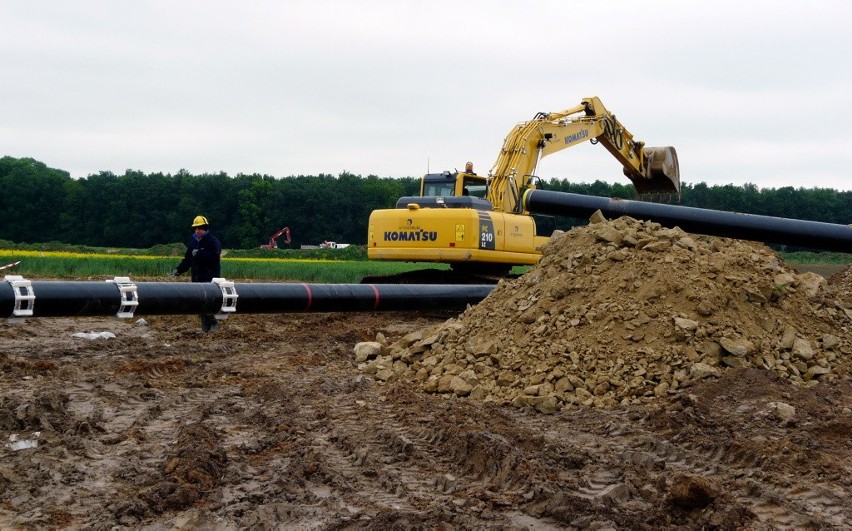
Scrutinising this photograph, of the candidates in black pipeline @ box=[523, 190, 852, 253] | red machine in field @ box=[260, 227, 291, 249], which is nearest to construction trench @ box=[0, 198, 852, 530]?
black pipeline @ box=[523, 190, 852, 253]

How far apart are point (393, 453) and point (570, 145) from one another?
14.7 m

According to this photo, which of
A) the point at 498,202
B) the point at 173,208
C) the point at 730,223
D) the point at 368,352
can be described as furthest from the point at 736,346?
the point at 173,208

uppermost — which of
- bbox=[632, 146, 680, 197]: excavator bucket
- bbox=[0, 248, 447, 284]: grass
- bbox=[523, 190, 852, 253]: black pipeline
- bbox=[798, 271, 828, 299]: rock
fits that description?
bbox=[632, 146, 680, 197]: excavator bucket

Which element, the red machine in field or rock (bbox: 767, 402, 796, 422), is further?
the red machine in field

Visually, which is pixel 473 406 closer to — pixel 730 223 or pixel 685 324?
pixel 685 324

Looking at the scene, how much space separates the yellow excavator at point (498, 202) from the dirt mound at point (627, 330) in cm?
581

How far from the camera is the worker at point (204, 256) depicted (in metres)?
13.5

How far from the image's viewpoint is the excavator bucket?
2120 centimetres

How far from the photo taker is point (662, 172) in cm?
2134

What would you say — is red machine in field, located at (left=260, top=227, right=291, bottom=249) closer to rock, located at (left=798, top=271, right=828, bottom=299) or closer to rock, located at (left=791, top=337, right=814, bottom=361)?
rock, located at (left=798, top=271, right=828, bottom=299)

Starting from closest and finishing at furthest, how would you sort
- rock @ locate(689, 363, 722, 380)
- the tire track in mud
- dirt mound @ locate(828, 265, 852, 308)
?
the tire track in mud < rock @ locate(689, 363, 722, 380) < dirt mound @ locate(828, 265, 852, 308)

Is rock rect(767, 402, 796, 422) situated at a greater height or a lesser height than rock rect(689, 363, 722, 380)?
lesser

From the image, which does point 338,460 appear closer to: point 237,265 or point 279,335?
point 279,335

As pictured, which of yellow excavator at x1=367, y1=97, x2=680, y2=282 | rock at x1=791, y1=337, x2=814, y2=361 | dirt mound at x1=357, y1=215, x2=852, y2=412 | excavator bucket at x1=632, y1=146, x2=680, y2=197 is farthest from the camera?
excavator bucket at x1=632, y1=146, x2=680, y2=197
